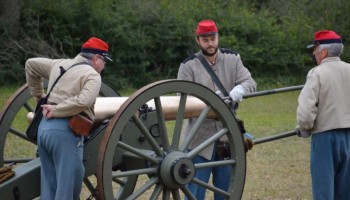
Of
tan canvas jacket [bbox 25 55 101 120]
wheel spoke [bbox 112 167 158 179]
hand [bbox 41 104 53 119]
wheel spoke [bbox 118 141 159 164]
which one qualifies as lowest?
wheel spoke [bbox 112 167 158 179]

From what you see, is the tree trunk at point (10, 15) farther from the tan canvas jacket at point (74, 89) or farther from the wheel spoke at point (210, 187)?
the wheel spoke at point (210, 187)

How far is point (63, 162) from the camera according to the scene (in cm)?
558

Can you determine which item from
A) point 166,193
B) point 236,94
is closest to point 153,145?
point 166,193

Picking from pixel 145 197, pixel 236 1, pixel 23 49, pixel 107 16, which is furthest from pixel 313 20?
pixel 145 197

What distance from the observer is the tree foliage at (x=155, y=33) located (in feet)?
68.2

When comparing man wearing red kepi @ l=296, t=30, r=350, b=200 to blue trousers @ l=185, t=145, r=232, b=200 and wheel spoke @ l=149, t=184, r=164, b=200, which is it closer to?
blue trousers @ l=185, t=145, r=232, b=200

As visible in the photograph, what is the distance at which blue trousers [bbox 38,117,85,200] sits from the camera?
5.59 metres

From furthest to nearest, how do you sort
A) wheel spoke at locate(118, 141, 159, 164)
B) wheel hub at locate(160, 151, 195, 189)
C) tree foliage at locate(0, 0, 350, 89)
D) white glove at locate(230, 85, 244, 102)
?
tree foliage at locate(0, 0, 350, 89)
white glove at locate(230, 85, 244, 102)
wheel hub at locate(160, 151, 195, 189)
wheel spoke at locate(118, 141, 159, 164)

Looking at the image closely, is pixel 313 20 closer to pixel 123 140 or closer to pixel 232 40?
pixel 232 40

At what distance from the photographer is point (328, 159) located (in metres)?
6.15

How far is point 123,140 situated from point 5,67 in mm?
14803

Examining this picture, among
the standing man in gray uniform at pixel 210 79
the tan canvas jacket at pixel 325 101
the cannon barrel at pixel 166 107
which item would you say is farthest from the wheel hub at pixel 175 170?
the tan canvas jacket at pixel 325 101

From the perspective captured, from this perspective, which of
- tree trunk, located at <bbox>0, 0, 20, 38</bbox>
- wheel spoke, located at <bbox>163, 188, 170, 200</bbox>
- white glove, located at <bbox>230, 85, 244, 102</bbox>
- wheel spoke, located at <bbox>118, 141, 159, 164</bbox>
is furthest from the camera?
tree trunk, located at <bbox>0, 0, 20, 38</bbox>

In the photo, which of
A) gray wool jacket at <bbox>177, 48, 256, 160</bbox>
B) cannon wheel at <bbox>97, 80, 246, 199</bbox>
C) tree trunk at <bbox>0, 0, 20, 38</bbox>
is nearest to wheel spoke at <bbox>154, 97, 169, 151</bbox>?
cannon wheel at <bbox>97, 80, 246, 199</bbox>
